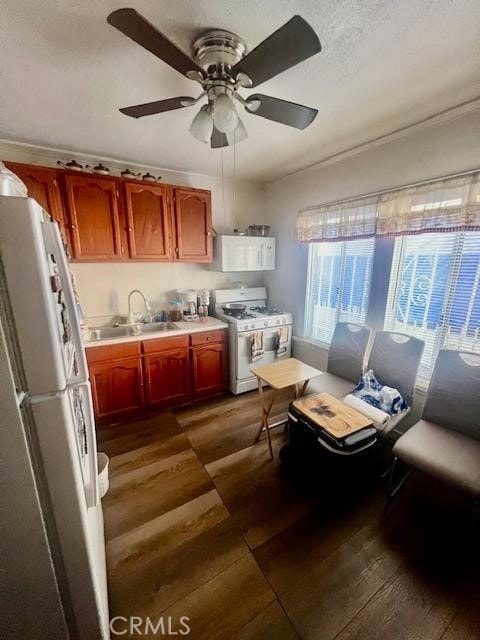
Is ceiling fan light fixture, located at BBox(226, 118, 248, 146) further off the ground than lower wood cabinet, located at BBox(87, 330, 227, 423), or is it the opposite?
ceiling fan light fixture, located at BBox(226, 118, 248, 146)

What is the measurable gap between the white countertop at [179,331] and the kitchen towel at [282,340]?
0.67 meters

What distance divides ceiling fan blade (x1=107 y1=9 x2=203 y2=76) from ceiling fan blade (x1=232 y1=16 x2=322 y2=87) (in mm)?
225

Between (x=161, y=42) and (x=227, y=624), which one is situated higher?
(x=161, y=42)

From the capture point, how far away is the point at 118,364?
2350mm

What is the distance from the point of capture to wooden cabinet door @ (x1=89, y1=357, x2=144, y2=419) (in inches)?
90.4

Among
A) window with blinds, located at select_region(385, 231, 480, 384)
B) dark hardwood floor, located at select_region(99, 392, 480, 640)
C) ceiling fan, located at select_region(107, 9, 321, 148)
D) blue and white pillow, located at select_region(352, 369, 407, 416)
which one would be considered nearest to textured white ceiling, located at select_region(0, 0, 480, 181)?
ceiling fan, located at select_region(107, 9, 321, 148)

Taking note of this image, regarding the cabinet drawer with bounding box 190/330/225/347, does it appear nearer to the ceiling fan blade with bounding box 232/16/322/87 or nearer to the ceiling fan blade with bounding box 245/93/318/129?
the ceiling fan blade with bounding box 245/93/318/129

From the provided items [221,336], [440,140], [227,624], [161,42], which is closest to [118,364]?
[221,336]

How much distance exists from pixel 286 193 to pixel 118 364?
2696 mm

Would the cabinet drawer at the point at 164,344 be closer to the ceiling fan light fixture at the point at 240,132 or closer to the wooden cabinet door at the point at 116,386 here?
the wooden cabinet door at the point at 116,386

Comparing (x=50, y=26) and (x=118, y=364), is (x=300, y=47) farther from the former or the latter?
(x=118, y=364)

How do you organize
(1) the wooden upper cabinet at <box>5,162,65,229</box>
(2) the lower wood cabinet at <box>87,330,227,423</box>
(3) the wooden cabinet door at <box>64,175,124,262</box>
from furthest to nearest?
(2) the lower wood cabinet at <box>87,330,227,423</box> < (3) the wooden cabinet door at <box>64,175,124,262</box> < (1) the wooden upper cabinet at <box>5,162,65,229</box>

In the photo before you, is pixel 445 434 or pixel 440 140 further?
pixel 440 140

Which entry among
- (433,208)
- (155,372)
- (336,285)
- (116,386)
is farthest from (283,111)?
(116,386)
